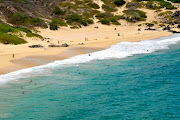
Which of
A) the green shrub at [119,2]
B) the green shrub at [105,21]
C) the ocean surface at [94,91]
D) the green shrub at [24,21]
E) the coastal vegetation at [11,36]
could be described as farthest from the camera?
the green shrub at [119,2]

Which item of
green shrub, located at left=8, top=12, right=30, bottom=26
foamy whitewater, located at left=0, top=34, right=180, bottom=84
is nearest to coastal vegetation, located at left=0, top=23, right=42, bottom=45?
green shrub, located at left=8, top=12, right=30, bottom=26

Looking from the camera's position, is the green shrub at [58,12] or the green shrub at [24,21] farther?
the green shrub at [58,12]

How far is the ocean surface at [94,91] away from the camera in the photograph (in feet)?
47.2

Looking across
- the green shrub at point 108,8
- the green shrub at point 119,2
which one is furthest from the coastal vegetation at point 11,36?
the green shrub at point 119,2

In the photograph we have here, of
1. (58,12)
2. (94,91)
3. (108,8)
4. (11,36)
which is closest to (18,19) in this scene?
(11,36)

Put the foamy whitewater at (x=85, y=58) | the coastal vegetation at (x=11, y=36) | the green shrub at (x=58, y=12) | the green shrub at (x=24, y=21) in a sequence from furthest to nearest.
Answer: the green shrub at (x=58, y=12), the green shrub at (x=24, y=21), the coastal vegetation at (x=11, y=36), the foamy whitewater at (x=85, y=58)

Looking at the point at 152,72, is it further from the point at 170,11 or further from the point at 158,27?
the point at 170,11

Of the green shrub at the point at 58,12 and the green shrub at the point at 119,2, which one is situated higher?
the green shrub at the point at 119,2

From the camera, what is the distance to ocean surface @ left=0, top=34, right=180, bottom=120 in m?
14.4

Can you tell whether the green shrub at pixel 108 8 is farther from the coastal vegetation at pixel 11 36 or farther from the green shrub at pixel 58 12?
the coastal vegetation at pixel 11 36

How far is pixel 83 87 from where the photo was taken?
19.0 meters

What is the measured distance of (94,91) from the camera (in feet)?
59.4

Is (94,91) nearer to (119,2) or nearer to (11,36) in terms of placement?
(11,36)

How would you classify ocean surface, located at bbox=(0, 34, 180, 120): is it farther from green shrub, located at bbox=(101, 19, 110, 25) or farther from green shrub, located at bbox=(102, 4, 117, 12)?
green shrub, located at bbox=(102, 4, 117, 12)
